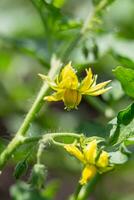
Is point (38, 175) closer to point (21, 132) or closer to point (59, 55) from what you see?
point (21, 132)

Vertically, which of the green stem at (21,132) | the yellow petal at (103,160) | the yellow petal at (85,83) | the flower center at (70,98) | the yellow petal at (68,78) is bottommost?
the yellow petal at (103,160)

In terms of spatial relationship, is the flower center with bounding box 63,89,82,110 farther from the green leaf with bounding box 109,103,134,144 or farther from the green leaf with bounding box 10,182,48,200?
the green leaf with bounding box 10,182,48,200

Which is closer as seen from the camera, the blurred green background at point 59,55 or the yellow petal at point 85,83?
the yellow petal at point 85,83

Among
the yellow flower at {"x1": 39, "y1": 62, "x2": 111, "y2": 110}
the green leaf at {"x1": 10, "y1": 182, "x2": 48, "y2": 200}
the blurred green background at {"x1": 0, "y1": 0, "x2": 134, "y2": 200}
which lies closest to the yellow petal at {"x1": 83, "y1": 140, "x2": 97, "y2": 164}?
the yellow flower at {"x1": 39, "y1": 62, "x2": 111, "y2": 110}

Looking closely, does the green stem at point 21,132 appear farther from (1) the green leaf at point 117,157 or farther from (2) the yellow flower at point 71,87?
(1) the green leaf at point 117,157

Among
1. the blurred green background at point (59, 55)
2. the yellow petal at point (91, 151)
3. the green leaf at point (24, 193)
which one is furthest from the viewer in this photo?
the green leaf at point (24, 193)

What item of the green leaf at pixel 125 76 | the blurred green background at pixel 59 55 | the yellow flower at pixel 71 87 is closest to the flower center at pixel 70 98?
the yellow flower at pixel 71 87

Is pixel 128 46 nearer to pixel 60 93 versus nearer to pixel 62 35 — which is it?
pixel 62 35
